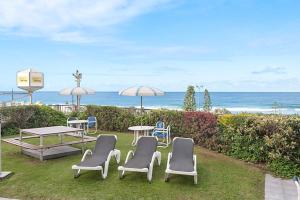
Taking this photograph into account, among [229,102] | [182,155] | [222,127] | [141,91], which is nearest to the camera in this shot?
[182,155]

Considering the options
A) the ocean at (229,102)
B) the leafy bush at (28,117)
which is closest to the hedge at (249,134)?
the leafy bush at (28,117)

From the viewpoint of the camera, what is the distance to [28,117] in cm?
1311

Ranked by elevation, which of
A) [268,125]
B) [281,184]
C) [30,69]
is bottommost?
[281,184]

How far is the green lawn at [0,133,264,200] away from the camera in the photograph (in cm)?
566

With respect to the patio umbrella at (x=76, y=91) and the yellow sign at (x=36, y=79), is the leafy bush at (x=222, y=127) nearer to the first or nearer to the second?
the patio umbrella at (x=76, y=91)

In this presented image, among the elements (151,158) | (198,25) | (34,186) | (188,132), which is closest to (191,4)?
(198,25)

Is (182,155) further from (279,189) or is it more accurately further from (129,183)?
(279,189)

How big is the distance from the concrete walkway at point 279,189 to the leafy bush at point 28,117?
10.3 meters

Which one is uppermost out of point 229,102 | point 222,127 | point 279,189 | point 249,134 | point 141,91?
point 141,91

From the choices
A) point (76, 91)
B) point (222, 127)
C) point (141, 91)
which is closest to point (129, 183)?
point (222, 127)

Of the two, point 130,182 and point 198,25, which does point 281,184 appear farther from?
point 198,25

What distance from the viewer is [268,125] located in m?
7.49

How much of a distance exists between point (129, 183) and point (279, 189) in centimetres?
315

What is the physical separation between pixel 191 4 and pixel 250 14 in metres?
4.04
